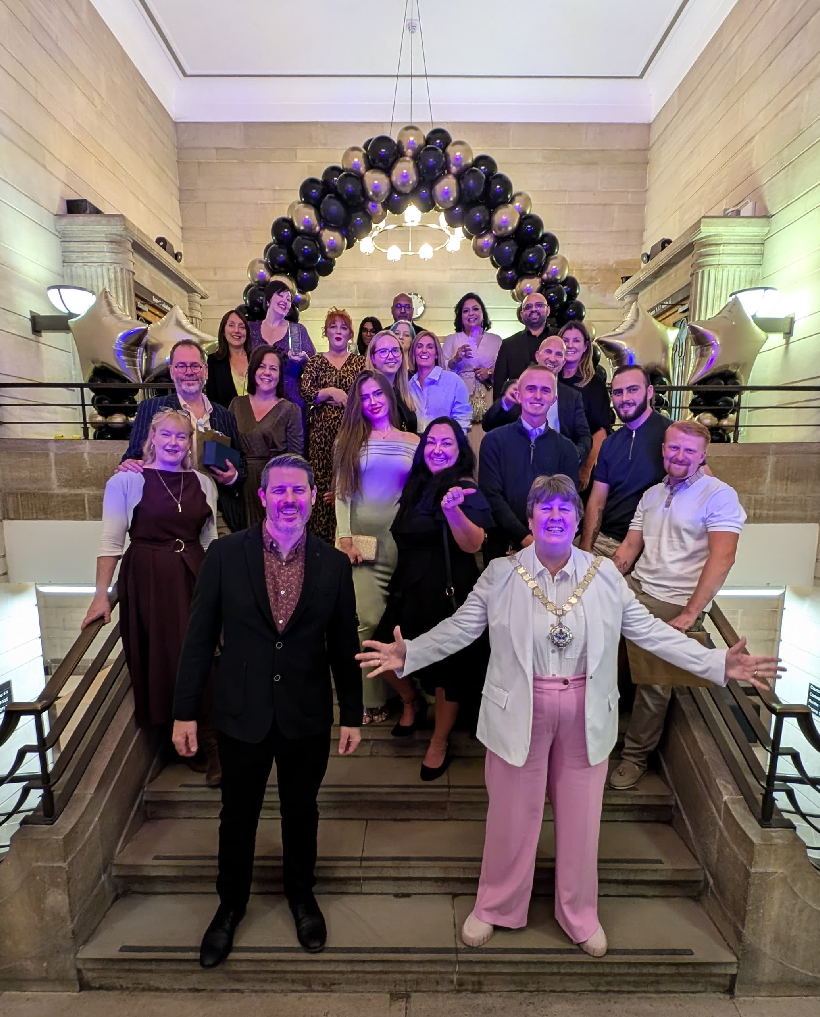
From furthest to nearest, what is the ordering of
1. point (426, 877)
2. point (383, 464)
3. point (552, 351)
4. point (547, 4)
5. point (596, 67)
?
point (596, 67)
point (547, 4)
point (552, 351)
point (383, 464)
point (426, 877)

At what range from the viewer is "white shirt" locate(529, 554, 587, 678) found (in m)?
2.08

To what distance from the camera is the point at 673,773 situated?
301 cm

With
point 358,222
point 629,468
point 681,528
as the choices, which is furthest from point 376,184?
point 681,528

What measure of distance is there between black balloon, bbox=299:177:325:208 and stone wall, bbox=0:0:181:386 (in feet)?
10.7

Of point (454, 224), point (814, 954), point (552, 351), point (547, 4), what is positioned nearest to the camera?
point (814, 954)

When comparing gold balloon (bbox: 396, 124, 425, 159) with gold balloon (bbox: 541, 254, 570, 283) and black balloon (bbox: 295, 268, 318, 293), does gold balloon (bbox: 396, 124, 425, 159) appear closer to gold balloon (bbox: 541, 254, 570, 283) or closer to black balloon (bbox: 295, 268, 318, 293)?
black balloon (bbox: 295, 268, 318, 293)

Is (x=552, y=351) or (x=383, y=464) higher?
(x=552, y=351)

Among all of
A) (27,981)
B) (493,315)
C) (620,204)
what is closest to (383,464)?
(27,981)

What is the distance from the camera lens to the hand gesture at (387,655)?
2.10 metres

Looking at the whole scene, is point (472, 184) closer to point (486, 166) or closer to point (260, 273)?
point (486, 166)

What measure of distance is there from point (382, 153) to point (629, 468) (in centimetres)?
485

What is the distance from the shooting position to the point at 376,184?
5.93 meters

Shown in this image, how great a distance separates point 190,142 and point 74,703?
10642 mm

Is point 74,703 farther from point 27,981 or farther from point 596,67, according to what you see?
point 596,67
